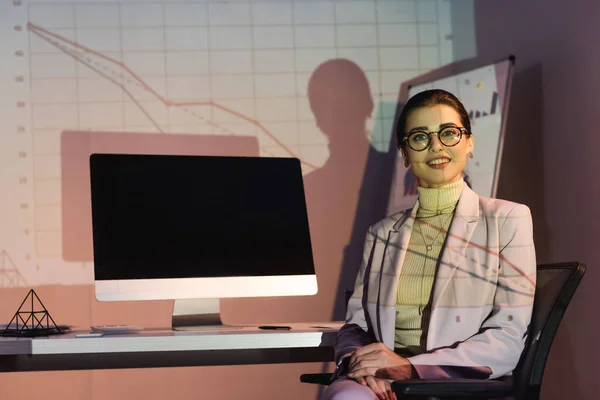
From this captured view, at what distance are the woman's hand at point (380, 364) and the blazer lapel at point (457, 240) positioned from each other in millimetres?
180

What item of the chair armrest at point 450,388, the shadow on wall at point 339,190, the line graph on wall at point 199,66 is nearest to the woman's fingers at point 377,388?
the chair armrest at point 450,388

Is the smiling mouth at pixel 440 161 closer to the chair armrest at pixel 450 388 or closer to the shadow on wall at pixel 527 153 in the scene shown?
the chair armrest at pixel 450 388

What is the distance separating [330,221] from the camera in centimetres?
389

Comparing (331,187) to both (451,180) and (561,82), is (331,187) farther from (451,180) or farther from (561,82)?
(451,180)

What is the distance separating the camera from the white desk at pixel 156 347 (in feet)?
7.67

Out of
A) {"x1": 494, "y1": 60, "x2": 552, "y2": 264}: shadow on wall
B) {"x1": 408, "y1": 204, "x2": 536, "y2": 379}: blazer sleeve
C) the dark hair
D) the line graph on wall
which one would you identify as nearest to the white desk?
{"x1": 408, "y1": 204, "x2": 536, "y2": 379}: blazer sleeve

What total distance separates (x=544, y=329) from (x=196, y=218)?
1.26m

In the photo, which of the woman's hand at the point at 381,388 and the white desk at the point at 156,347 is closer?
the woman's hand at the point at 381,388

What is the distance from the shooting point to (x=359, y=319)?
225 centimetres

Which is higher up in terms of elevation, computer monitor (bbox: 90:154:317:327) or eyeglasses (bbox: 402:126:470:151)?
eyeglasses (bbox: 402:126:470:151)

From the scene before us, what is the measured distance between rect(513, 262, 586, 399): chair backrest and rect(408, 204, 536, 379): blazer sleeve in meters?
0.04

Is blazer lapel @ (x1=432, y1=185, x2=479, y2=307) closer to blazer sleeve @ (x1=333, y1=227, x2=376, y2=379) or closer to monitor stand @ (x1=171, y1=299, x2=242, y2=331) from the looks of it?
blazer sleeve @ (x1=333, y1=227, x2=376, y2=379)

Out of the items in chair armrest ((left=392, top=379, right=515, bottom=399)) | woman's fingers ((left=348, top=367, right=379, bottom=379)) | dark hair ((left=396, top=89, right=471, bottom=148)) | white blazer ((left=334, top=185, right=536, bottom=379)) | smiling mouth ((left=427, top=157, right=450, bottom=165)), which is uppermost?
dark hair ((left=396, top=89, right=471, bottom=148))

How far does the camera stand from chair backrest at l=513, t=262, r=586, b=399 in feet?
6.02
